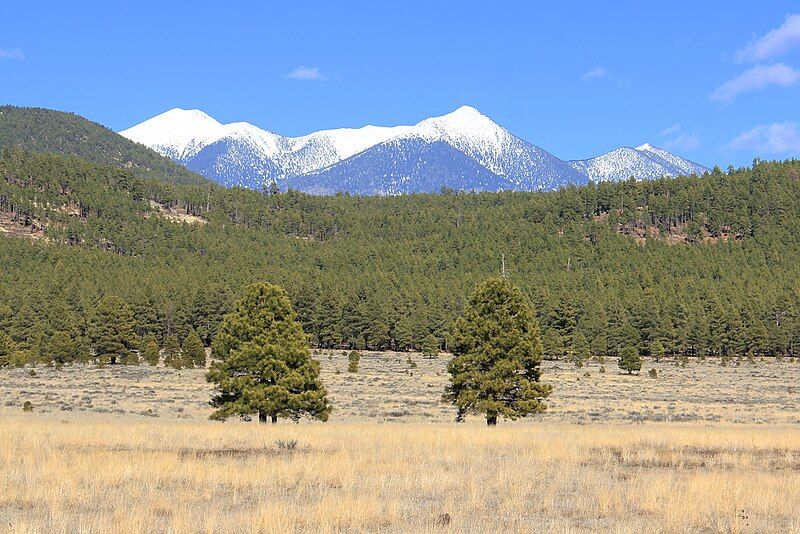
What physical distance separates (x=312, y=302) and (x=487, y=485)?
412ft

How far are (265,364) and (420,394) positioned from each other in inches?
1143

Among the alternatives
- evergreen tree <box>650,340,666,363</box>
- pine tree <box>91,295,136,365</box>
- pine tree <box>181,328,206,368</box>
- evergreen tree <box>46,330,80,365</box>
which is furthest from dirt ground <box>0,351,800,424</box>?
evergreen tree <box>650,340,666,363</box>

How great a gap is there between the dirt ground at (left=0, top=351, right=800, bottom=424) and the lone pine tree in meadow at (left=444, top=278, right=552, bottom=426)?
308 inches

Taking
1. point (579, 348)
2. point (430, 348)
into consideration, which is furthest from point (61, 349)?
point (579, 348)

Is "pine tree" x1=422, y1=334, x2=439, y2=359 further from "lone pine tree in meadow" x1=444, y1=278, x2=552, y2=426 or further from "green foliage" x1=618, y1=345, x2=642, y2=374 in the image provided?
"lone pine tree in meadow" x1=444, y1=278, x2=552, y2=426

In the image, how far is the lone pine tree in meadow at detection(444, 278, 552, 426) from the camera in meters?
31.3

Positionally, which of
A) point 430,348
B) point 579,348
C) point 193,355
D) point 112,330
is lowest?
point 193,355

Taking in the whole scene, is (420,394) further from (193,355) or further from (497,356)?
(193,355)

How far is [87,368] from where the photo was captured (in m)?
84.9

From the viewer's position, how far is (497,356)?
31625mm

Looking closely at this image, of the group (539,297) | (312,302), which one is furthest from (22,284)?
(539,297)

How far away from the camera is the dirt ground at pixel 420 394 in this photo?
42.7m

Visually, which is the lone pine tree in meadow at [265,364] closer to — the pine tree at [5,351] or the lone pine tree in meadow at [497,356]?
the lone pine tree in meadow at [497,356]

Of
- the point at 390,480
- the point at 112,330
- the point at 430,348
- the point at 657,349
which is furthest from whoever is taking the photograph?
the point at 430,348
